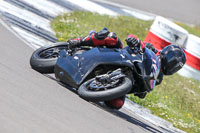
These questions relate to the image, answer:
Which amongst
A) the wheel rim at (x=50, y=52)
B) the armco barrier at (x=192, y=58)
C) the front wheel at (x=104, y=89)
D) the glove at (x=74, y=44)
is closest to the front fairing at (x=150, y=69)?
the front wheel at (x=104, y=89)

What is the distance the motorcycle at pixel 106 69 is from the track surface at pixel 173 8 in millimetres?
10385

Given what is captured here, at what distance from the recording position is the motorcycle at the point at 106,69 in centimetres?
576

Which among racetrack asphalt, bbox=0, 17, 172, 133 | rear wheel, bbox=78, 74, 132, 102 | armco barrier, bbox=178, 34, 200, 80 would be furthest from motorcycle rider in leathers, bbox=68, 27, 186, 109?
armco barrier, bbox=178, 34, 200, 80

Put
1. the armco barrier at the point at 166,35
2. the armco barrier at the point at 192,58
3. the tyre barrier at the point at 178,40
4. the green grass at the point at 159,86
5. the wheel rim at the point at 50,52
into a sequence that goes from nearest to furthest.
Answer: the wheel rim at the point at 50,52
the green grass at the point at 159,86
the armco barrier at the point at 192,58
the tyre barrier at the point at 178,40
the armco barrier at the point at 166,35

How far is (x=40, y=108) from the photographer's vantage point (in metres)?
4.31

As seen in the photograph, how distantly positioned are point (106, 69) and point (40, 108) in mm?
1877

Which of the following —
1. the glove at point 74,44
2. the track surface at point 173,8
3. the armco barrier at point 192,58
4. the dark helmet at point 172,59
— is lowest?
the track surface at point 173,8

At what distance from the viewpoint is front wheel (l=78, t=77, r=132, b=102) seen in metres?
5.47

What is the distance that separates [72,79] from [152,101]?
8.93 ft

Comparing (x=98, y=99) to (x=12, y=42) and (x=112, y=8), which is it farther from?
(x=112, y=8)

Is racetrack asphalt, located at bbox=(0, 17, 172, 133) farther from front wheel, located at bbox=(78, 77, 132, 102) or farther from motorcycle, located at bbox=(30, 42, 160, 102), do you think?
motorcycle, located at bbox=(30, 42, 160, 102)

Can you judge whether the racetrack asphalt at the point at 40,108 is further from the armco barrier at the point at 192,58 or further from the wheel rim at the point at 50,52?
the armco barrier at the point at 192,58

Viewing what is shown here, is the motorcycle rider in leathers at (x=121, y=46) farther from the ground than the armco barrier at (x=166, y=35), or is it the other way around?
the motorcycle rider in leathers at (x=121, y=46)

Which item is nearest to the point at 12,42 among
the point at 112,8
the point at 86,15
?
the point at 86,15
